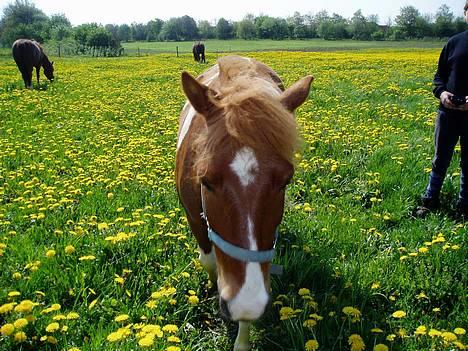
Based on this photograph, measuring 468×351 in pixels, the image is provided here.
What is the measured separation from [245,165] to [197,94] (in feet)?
1.78

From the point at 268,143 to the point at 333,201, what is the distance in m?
3.07

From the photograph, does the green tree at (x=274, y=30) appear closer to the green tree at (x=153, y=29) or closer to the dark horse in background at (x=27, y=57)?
the green tree at (x=153, y=29)

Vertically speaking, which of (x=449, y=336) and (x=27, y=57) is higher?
(x=27, y=57)

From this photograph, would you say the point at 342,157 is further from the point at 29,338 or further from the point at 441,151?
the point at 29,338

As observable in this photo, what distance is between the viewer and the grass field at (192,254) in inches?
109

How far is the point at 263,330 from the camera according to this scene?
9.63ft

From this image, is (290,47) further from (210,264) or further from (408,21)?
(210,264)

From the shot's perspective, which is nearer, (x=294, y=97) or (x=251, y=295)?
(x=251, y=295)

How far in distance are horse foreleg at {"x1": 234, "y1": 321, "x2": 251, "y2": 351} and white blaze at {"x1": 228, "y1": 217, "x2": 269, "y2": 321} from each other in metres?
0.72

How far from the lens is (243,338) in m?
2.72

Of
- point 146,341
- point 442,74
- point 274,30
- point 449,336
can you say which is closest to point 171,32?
point 274,30

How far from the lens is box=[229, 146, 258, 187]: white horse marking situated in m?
2.11

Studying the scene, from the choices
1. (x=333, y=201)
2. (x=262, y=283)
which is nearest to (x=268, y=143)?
(x=262, y=283)

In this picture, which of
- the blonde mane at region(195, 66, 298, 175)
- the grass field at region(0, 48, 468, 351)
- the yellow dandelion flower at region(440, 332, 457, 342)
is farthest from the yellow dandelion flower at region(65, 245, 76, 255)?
the yellow dandelion flower at region(440, 332, 457, 342)
